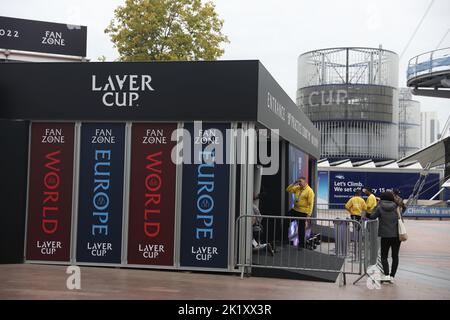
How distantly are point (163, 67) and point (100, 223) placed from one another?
3.08m

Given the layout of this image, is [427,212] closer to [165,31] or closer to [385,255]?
[165,31]

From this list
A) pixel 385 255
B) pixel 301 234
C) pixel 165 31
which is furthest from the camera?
pixel 165 31

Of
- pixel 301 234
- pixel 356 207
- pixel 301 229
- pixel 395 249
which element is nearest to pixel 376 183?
pixel 356 207

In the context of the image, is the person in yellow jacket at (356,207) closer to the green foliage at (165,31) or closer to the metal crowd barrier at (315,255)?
the metal crowd barrier at (315,255)

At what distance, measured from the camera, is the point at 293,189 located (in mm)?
13422

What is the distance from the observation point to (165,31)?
29.3 metres

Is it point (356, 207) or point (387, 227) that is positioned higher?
point (356, 207)

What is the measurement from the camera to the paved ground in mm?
8594

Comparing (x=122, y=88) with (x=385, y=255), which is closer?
(x=385, y=255)

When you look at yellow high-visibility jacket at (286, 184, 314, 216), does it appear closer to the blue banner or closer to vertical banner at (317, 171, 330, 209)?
the blue banner

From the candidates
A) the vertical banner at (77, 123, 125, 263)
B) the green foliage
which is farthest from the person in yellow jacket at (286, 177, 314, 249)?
the green foliage

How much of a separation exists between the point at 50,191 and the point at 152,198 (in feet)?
6.52
